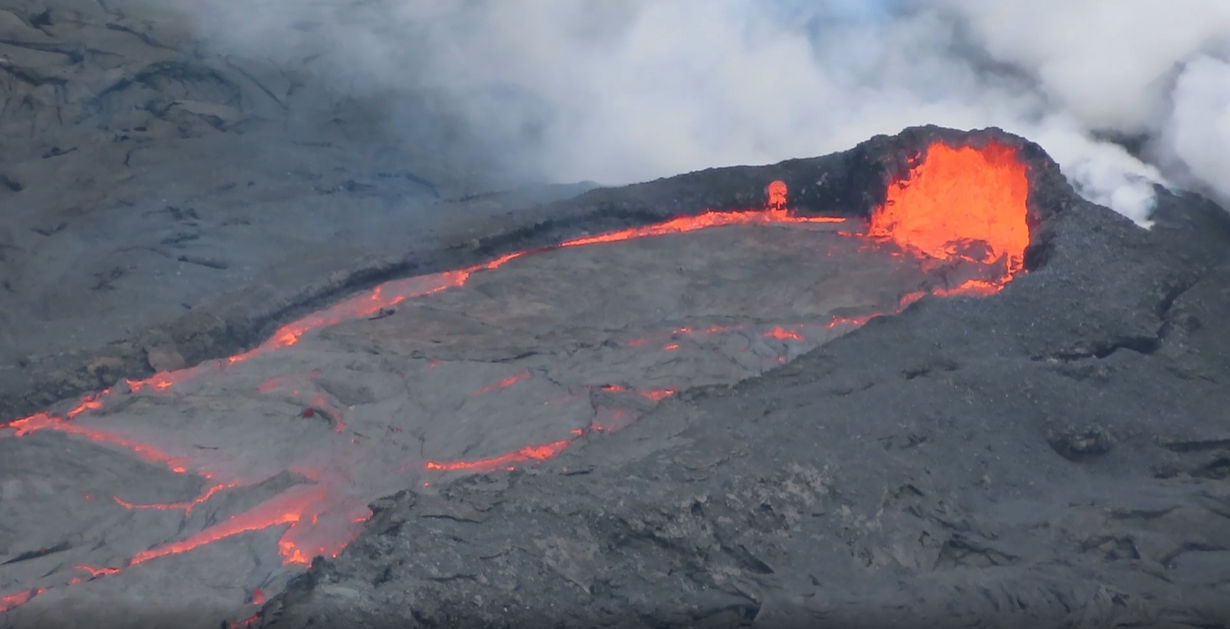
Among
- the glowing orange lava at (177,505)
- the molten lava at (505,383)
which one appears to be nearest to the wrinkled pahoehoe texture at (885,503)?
the molten lava at (505,383)

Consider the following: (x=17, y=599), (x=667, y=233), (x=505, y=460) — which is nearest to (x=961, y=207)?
(x=667, y=233)

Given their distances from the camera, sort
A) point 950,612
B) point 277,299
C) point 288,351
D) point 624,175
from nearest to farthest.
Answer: point 950,612
point 288,351
point 277,299
point 624,175

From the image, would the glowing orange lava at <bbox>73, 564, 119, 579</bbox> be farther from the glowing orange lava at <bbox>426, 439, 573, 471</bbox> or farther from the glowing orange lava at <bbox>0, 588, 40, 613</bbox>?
the glowing orange lava at <bbox>426, 439, 573, 471</bbox>

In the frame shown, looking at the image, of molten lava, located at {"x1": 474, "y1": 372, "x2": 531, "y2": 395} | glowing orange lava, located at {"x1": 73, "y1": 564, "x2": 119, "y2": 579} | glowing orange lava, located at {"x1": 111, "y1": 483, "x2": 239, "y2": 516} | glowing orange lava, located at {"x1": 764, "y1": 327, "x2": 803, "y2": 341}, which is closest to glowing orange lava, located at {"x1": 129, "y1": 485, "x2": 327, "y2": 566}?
glowing orange lava, located at {"x1": 73, "y1": 564, "x2": 119, "y2": 579}

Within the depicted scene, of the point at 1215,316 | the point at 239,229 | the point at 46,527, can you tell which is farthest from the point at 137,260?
the point at 1215,316

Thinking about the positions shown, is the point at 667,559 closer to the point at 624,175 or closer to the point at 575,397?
the point at 575,397

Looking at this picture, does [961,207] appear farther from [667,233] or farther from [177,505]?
Result: [177,505]
